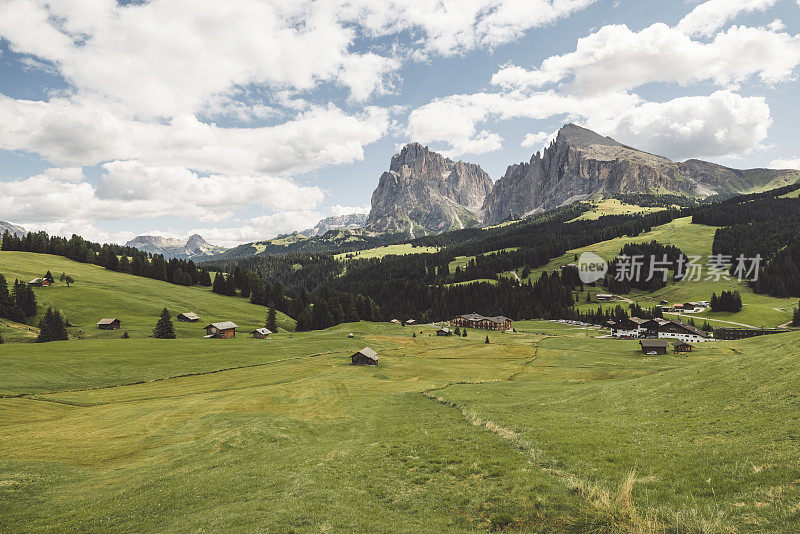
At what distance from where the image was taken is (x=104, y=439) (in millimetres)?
34531

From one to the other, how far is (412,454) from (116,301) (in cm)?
13553

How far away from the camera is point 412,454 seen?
2505 cm

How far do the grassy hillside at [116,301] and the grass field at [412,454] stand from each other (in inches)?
1934

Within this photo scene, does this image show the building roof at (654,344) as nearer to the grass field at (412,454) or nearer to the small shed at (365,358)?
the grass field at (412,454)

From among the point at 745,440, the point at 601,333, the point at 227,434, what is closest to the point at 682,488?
the point at 745,440

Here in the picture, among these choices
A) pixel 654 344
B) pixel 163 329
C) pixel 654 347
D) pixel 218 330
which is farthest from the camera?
pixel 218 330

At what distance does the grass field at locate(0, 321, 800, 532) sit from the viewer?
15117mm

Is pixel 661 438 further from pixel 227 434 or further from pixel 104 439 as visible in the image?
pixel 104 439

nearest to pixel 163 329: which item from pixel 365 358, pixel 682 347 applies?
pixel 365 358

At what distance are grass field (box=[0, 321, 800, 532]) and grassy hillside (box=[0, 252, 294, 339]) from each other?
49124 millimetres

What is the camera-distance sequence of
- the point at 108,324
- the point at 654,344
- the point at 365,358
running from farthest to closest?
the point at 108,324 → the point at 654,344 → the point at 365,358

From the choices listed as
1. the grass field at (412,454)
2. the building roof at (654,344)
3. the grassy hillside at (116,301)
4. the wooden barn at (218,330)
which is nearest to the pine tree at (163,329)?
the grassy hillside at (116,301)

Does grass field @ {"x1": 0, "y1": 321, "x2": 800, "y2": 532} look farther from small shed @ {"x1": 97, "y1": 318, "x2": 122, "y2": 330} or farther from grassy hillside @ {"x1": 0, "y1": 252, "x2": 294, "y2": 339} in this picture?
grassy hillside @ {"x1": 0, "y1": 252, "x2": 294, "y2": 339}

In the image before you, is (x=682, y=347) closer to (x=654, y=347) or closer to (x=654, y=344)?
(x=654, y=344)
